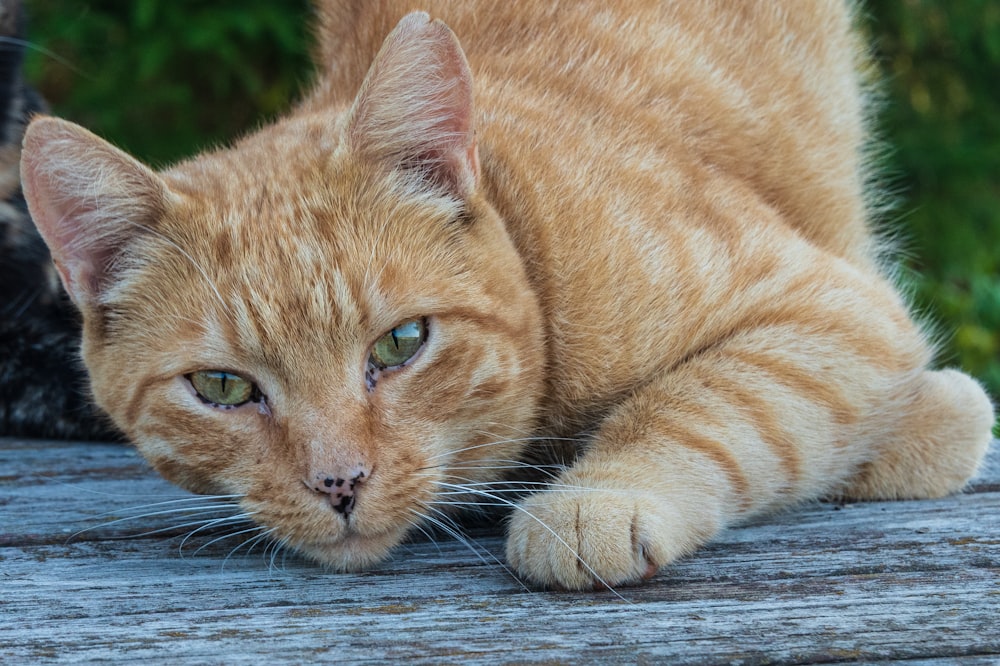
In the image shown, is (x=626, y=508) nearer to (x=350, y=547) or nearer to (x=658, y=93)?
(x=350, y=547)

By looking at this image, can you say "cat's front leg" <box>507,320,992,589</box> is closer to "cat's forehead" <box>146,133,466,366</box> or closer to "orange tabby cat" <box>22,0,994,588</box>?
"orange tabby cat" <box>22,0,994,588</box>

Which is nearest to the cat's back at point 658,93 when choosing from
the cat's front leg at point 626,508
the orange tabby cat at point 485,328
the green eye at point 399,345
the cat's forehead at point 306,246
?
the orange tabby cat at point 485,328

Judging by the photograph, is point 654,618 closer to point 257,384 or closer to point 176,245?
point 257,384

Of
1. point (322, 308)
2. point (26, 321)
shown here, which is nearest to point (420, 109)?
point (322, 308)

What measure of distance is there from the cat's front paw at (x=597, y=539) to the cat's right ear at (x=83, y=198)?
933mm

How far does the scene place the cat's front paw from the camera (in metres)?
1.86

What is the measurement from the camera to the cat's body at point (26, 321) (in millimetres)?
3211

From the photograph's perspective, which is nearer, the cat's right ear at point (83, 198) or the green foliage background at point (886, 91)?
the cat's right ear at point (83, 198)

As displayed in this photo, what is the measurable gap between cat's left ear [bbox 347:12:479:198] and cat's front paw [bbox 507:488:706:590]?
66 centimetres

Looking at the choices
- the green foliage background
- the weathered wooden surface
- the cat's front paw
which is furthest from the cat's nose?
the green foliage background

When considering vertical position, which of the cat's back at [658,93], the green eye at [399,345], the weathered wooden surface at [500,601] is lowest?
the weathered wooden surface at [500,601]

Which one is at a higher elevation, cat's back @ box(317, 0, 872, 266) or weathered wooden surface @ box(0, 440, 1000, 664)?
cat's back @ box(317, 0, 872, 266)

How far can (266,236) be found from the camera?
2012 mm

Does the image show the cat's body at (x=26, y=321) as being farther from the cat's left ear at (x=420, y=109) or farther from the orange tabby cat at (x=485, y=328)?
the cat's left ear at (x=420, y=109)
